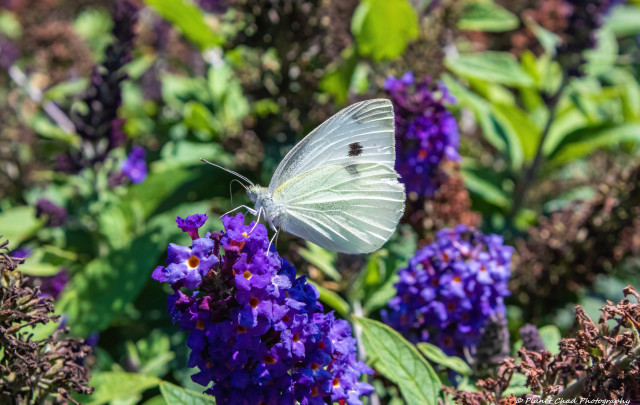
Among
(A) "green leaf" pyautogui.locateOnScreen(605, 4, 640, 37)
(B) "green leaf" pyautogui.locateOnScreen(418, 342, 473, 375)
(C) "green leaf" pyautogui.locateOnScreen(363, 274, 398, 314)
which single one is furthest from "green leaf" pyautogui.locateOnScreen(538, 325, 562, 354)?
(A) "green leaf" pyautogui.locateOnScreen(605, 4, 640, 37)

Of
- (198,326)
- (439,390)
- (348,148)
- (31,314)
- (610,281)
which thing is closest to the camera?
(198,326)

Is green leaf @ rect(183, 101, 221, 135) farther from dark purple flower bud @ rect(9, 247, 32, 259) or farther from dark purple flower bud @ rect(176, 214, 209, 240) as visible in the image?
dark purple flower bud @ rect(176, 214, 209, 240)

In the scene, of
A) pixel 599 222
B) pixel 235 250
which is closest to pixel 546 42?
pixel 599 222

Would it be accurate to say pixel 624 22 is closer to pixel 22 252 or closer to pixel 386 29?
pixel 386 29

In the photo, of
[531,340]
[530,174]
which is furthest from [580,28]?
[531,340]

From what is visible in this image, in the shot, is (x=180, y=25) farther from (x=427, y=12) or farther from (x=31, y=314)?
(x=31, y=314)

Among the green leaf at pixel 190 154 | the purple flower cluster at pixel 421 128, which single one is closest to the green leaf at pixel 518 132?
the purple flower cluster at pixel 421 128
